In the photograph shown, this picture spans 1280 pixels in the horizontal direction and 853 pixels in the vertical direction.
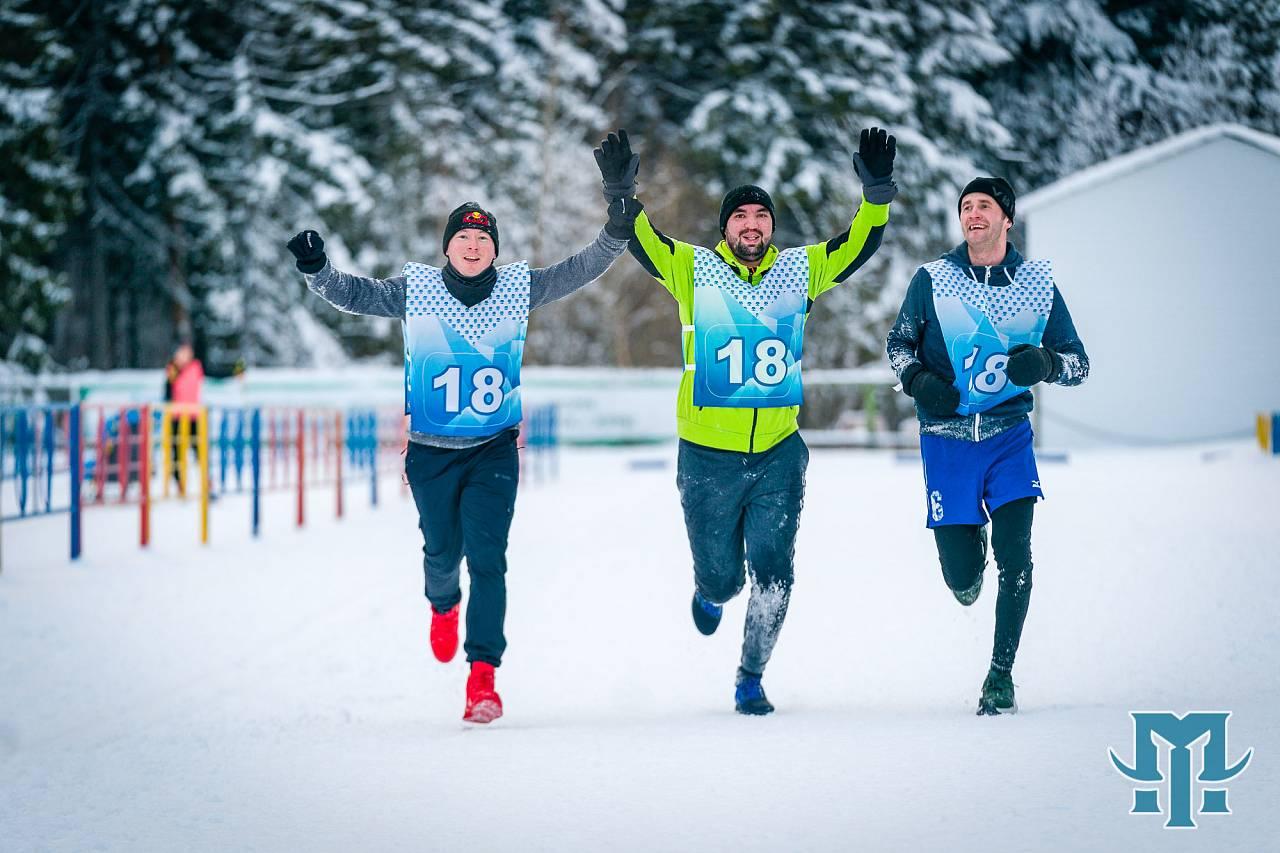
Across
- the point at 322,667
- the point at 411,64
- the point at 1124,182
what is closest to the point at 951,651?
the point at 322,667

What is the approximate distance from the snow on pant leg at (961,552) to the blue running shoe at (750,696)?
0.85 m

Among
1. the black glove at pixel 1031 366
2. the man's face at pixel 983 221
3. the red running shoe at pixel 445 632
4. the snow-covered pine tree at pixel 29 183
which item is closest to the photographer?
the black glove at pixel 1031 366

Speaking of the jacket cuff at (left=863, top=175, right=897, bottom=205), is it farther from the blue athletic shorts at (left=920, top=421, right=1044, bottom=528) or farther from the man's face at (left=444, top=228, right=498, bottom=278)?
the man's face at (left=444, top=228, right=498, bottom=278)

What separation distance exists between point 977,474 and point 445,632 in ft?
7.58

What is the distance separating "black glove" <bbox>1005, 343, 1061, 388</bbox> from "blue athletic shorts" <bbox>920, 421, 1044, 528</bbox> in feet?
0.90

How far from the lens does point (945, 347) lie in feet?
16.5

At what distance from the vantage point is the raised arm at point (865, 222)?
508 cm

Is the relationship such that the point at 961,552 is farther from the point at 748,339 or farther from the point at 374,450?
the point at 374,450

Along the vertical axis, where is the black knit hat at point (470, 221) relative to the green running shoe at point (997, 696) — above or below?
above

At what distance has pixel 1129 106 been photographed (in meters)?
17.6


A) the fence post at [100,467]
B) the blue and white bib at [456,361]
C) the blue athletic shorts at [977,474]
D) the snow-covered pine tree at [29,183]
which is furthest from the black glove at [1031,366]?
the snow-covered pine tree at [29,183]

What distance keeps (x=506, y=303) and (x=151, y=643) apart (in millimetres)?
3526

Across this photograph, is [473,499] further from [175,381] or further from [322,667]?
[175,381]

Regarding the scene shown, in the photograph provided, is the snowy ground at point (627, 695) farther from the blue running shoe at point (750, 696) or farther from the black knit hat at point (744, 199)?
the black knit hat at point (744, 199)
